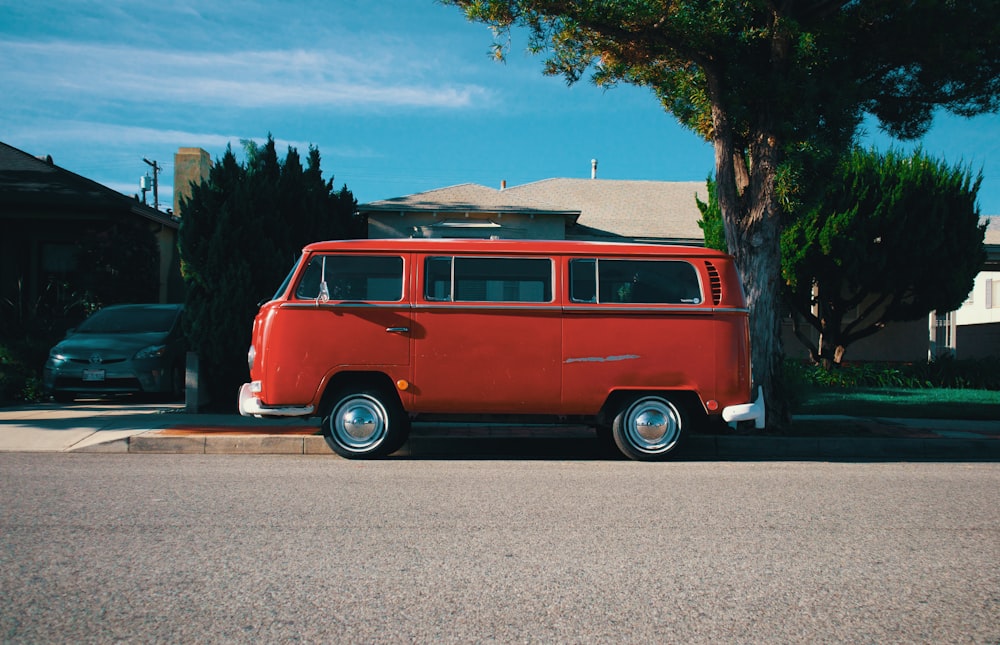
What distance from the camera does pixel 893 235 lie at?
56.9ft

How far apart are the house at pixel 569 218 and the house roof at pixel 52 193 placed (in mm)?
5186

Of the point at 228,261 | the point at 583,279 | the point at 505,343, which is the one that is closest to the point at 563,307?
the point at 583,279

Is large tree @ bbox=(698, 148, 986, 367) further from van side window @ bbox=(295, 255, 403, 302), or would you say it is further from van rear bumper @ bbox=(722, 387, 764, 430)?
van side window @ bbox=(295, 255, 403, 302)

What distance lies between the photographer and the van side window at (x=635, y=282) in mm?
8797

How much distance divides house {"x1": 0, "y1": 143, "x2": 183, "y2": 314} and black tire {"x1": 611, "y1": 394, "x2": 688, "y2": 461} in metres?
12.8

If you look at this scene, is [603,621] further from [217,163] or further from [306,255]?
[217,163]

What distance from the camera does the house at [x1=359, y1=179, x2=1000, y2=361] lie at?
66.7ft

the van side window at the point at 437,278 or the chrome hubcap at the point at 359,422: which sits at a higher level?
the van side window at the point at 437,278

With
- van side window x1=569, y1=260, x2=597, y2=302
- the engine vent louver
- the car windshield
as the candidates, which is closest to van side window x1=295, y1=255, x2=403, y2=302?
van side window x1=569, y1=260, x2=597, y2=302

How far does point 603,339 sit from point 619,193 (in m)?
17.0

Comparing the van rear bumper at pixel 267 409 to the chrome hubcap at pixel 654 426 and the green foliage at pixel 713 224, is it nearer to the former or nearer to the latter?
the chrome hubcap at pixel 654 426

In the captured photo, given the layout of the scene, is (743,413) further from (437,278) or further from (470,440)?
(437,278)

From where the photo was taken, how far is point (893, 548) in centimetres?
514

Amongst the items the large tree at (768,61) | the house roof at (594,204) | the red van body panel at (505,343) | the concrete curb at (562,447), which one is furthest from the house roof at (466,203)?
the red van body panel at (505,343)
